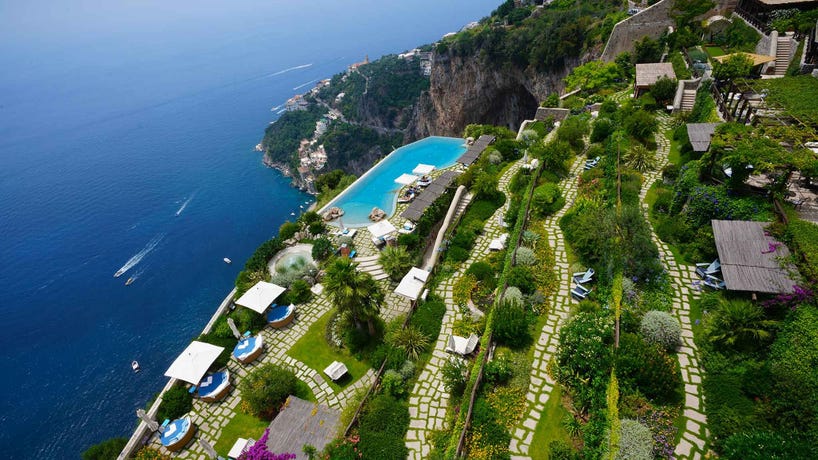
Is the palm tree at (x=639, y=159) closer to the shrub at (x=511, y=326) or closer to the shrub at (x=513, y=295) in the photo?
the shrub at (x=513, y=295)

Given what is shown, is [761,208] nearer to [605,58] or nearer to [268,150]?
[605,58]

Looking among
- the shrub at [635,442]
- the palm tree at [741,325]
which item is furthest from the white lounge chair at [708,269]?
the shrub at [635,442]

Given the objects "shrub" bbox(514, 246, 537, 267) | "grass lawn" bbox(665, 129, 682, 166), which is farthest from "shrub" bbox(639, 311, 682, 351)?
"grass lawn" bbox(665, 129, 682, 166)

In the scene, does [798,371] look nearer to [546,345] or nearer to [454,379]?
[546,345]

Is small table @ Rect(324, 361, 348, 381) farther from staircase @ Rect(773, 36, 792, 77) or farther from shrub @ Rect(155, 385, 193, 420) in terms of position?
staircase @ Rect(773, 36, 792, 77)

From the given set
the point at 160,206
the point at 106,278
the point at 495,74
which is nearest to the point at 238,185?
the point at 160,206
